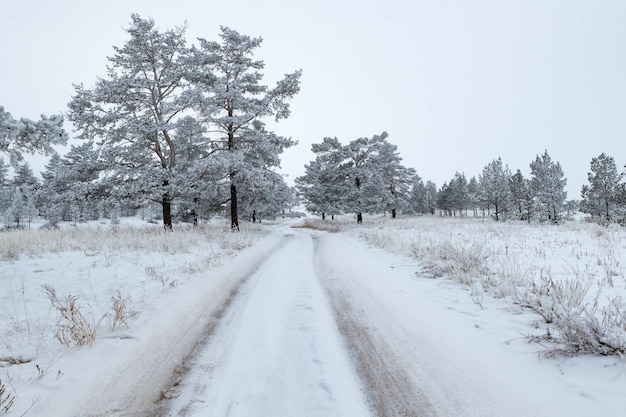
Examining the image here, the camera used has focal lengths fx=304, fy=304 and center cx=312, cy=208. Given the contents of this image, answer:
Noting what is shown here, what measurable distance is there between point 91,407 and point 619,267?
7.81 m

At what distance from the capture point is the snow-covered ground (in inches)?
92.8

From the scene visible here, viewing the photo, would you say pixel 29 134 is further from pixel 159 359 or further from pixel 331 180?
pixel 331 180

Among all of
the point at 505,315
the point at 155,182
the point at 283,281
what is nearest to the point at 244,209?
the point at 155,182

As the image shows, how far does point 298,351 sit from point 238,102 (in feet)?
56.3

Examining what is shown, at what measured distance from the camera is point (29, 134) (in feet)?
16.0

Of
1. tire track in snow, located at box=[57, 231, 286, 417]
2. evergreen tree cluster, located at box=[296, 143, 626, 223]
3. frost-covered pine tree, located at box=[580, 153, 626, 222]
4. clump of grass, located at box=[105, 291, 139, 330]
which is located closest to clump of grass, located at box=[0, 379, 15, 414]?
tire track in snow, located at box=[57, 231, 286, 417]

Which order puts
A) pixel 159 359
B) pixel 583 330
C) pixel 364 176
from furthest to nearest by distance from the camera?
pixel 364 176 → pixel 159 359 → pixel 583 330

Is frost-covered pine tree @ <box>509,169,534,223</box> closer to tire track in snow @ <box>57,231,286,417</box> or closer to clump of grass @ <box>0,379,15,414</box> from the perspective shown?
tire track in snow @ <box>57,231,286,417</box>

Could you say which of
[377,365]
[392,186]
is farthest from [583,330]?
[392,186]

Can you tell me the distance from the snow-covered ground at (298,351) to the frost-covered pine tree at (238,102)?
1271cm

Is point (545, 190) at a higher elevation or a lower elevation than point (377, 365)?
higher

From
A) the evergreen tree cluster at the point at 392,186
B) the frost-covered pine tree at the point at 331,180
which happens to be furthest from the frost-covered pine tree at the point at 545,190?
the frost-covered pine tree at the point at 331,180

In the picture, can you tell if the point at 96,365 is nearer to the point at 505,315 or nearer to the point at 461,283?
the point at 505,315

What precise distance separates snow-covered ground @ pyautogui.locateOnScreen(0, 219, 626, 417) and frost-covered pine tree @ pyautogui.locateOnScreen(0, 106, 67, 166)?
2.35 m
